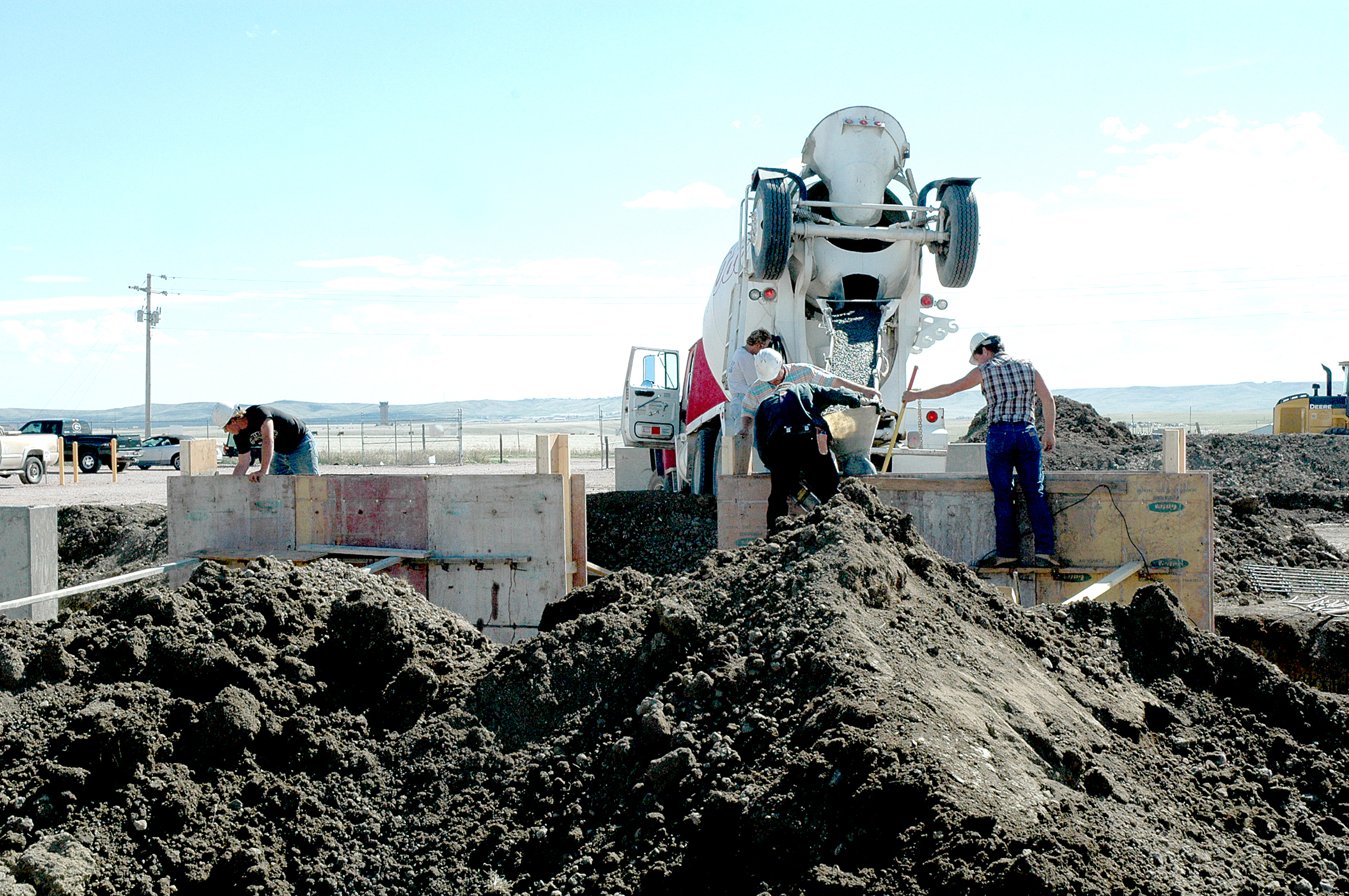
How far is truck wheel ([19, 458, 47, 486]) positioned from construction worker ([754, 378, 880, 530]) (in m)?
27.1

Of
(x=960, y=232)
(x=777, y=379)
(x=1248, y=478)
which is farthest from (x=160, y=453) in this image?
(x=777, y=379)

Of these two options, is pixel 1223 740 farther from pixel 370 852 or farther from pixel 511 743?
pixel 370 852

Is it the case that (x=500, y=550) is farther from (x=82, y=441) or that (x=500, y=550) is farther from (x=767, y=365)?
(x=82, y=441)

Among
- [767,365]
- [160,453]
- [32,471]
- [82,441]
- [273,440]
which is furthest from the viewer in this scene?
[160,453]

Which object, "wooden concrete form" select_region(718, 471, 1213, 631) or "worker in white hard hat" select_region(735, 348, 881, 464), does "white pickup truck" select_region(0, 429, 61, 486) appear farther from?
"wooden concrete form" select_region(718, 471, 1213, 631)

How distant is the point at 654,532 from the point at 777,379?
3277mm

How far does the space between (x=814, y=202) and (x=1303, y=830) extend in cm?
689

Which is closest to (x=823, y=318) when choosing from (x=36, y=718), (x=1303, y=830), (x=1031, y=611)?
(x=1031, y=611)

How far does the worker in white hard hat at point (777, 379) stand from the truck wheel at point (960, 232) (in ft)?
7.26

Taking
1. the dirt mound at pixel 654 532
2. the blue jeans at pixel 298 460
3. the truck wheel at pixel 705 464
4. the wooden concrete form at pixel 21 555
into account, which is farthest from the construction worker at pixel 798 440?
the wooden concrete form at pixel 21 555

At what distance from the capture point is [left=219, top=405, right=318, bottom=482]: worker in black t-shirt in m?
9.06

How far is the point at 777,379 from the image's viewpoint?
25.2ft

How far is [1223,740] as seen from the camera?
4664mm

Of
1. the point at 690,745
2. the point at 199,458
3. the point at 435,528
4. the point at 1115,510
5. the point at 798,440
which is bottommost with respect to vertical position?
the point at 690,745
